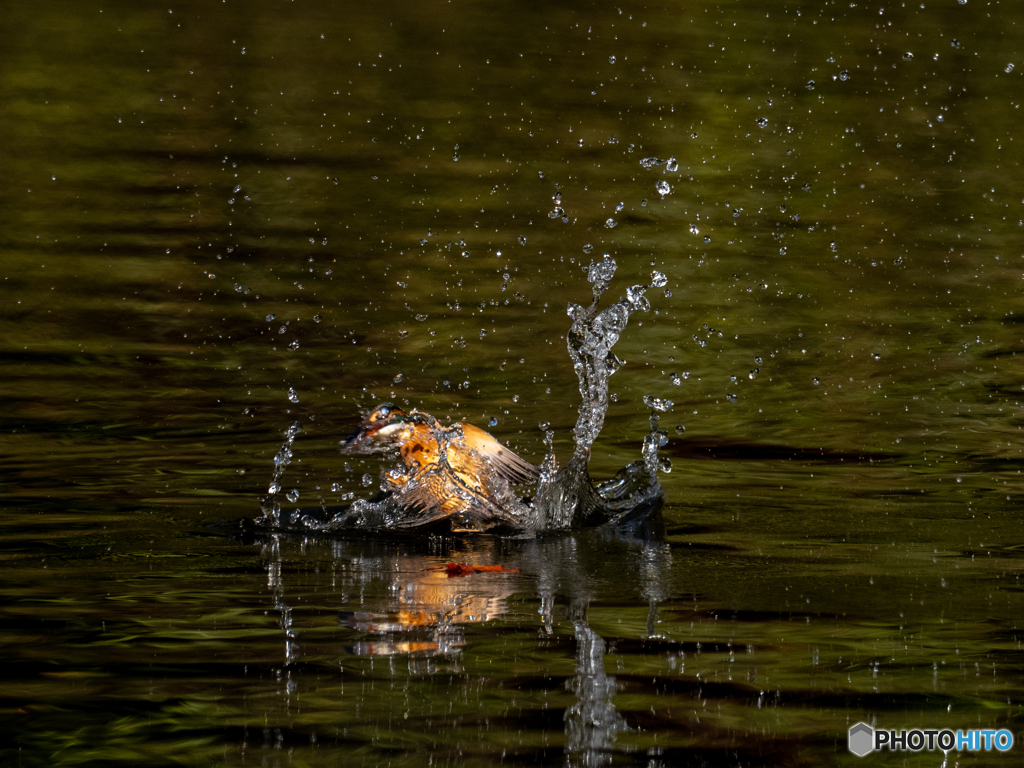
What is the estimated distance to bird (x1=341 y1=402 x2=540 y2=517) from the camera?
5.81 meters

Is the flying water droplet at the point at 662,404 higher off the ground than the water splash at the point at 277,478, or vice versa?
the flying water droplet at the point at 662,404

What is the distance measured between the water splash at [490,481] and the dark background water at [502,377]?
20 centimetres

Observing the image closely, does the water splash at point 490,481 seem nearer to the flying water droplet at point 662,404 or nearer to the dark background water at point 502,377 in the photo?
the dark background water at point 502,377

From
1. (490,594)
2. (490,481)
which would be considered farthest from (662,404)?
(490,594)

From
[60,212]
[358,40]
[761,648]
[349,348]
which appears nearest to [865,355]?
[349,348]

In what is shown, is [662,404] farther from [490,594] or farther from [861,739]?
[861,739]

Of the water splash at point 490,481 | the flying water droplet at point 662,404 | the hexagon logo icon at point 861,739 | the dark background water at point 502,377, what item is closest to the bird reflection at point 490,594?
the dark background water at point 502,377

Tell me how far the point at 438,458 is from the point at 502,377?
2392 mm

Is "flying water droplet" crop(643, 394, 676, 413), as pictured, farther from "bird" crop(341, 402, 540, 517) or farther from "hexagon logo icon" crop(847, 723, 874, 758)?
"hexagon logo icon" crop(847, 723, 874, 758)

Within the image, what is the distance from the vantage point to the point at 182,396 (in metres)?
7.88

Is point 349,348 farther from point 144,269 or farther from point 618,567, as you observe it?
point 618,567

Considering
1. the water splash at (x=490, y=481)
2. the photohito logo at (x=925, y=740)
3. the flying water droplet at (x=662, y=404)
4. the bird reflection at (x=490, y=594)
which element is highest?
the flying water droplet at (x=662, y=404)

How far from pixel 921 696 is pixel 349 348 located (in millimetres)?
5525

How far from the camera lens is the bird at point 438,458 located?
581 centimetres
